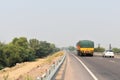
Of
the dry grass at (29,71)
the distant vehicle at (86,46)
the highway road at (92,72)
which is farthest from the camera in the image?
the distant vehicle at (86,46)

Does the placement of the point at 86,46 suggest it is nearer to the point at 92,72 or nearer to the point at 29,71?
the point at 29,71

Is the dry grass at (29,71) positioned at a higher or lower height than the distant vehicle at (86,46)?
lower

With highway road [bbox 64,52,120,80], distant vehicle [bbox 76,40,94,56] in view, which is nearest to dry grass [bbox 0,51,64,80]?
highway road [bbox 64,52,120,80]

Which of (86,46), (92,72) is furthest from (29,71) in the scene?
(86,46)

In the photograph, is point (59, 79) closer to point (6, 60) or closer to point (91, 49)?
point (91, 49)

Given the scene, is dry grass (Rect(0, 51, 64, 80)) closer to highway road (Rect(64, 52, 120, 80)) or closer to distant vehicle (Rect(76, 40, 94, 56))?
highway road (Rect(64, 52, 120, 80))

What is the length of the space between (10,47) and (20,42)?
24.1m

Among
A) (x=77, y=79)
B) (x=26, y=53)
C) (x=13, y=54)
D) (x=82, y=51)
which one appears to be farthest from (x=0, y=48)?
(x=77, y=79)

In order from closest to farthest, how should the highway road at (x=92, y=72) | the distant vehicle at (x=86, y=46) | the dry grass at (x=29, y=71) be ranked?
the highway road at (x=92, y=72), the dry grass at (x=29, y=71), the distant vehicle at (x=86, y=46)

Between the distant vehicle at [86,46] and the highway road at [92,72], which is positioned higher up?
the distant vehicle at [86,46]

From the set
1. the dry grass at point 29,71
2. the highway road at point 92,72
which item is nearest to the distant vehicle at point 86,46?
the dry grass at point 29,71

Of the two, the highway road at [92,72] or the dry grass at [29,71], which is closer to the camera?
the highway road at [92,72]

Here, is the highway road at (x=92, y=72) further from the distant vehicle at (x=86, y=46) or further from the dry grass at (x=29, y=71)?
the distant vehicle at (x=86, y=46)

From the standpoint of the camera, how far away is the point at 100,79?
20.2 metres
